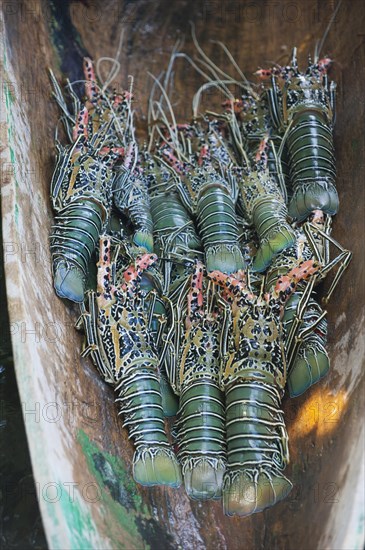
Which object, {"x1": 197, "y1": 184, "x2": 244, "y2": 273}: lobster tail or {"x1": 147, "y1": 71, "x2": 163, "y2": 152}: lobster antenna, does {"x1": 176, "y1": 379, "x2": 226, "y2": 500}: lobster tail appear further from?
{"x1": 147, "y1": 71, "x2": 163, "y2": 152}: lobster antenna

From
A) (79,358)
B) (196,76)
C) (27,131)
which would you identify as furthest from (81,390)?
(196,76)

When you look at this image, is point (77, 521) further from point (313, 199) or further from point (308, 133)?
point (308, 133)

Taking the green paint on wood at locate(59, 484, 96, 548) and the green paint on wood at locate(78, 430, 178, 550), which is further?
the green paint on wood at locate(78, 430, 178, 550)

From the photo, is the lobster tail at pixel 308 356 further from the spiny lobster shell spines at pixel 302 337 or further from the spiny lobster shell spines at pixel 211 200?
the spiny lobster shell spines at pixel 211 200

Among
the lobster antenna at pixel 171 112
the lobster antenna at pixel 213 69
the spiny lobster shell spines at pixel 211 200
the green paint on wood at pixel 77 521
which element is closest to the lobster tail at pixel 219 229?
the spiny lobster shell spines at pixel 211 200

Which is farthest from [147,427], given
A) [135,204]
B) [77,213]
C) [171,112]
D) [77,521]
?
[171,112]

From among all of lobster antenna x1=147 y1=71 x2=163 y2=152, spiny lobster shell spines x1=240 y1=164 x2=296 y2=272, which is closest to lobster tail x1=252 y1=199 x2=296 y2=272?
spiny lobster shell spines x1=240 y1=164 x2=296 y2=272

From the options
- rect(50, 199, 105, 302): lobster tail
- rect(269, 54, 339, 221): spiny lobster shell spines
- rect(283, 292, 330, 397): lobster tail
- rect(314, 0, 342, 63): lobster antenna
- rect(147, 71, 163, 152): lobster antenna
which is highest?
rect(314, 0, 342, 63): lobster antenna
